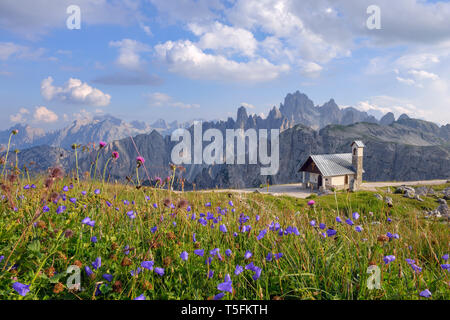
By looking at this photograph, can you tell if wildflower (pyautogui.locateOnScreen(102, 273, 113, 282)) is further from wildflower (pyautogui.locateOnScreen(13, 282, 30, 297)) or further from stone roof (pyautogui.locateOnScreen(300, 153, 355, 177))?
stone roof (pyautogui.locateOnScreen(300, 153, 355, 177))

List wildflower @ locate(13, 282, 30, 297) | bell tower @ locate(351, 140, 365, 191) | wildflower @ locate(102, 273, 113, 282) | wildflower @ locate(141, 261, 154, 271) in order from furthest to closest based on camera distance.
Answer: bell tower @ locate(351, 140, 365, 191), wildflower @ locate(102, 273, 113, 282), wildflower @ locate(141, 261, 154, 271), wildflower @ locate(13, 282, 30, 297)

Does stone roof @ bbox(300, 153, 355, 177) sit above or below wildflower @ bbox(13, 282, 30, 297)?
below

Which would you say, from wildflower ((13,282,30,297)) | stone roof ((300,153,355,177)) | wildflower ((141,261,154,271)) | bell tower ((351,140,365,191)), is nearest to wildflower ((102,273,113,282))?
wildflower ((141,261,154,271))

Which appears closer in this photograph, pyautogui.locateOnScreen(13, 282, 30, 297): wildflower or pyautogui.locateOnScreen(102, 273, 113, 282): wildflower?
pyautogui.locateOnScreen(13, 282, 30, 297): wildflower

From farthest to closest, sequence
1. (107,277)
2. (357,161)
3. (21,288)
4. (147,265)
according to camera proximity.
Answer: (357,161) → (107,277) → (147,265) → (21,288)

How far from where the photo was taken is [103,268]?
3150mm

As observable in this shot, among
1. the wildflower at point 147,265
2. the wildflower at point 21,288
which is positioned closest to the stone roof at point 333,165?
the wildflower at point 147,265

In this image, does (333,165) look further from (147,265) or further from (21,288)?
(21,288)

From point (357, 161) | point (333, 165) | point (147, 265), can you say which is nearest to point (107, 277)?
point (147, 265)

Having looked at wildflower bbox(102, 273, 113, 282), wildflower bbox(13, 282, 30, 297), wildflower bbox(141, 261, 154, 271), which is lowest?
wildflower bbox(102, 273, 113, 282)

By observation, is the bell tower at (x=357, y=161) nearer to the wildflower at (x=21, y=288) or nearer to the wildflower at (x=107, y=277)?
the wildflower at (x=107, y=277)
